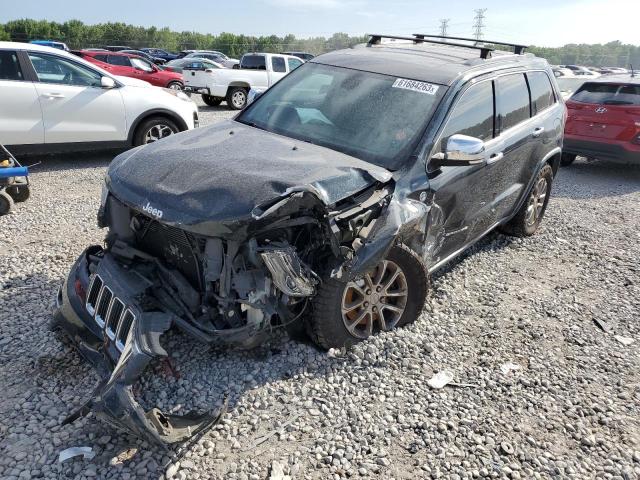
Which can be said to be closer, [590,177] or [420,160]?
[420,160]

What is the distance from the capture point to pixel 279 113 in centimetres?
427

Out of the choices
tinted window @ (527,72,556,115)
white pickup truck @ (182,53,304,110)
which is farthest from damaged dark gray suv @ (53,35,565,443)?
white pickup truck @ (182,53,304,110)

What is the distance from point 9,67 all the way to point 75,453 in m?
6.38

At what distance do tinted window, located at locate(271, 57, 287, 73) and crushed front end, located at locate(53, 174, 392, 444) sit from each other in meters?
14.7

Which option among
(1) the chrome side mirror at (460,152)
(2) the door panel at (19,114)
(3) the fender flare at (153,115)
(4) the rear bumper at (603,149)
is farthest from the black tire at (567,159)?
(2) the door panel at (19,114)

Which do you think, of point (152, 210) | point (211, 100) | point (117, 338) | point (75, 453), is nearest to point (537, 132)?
point (152, 210)

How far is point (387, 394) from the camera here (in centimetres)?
326

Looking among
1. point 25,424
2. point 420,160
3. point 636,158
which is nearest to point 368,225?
point 420,160

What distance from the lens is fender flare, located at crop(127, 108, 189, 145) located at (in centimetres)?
810

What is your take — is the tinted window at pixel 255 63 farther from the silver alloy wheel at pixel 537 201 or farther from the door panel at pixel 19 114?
the silver alloy wheel at pixel 537 201

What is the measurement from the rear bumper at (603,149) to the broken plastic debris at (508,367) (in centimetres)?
690

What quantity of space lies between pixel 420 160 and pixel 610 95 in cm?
756

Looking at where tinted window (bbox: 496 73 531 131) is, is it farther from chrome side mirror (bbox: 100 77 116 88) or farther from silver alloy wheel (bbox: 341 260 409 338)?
chrome side mirror (bbox: 100 77 116 88)

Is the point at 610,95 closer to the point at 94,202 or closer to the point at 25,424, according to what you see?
the point at 94,202
